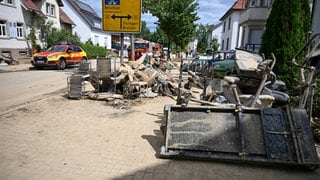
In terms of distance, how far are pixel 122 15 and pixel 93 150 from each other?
8024mm

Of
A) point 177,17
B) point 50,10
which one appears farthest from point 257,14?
point 50,10

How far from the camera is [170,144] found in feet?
14.7

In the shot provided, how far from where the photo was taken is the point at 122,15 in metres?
11.4

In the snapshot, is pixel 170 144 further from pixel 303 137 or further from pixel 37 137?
pixel 37 137

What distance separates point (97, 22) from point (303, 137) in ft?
160

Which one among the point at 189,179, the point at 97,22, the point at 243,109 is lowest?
the point at 189,179

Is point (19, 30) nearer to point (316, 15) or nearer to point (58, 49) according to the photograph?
point (58, 49)

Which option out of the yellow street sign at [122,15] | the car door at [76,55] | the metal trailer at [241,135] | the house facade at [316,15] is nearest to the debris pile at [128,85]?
the yellow street sign at [122,15]

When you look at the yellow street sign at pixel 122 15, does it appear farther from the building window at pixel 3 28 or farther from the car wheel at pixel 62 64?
the building window at pixel 3 28

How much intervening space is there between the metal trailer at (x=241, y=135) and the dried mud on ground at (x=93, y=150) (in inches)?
7.2

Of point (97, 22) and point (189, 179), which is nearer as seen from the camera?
point (189, 179)

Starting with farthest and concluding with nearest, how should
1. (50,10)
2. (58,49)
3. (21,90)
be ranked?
(50,10), (58,49), (21,90)

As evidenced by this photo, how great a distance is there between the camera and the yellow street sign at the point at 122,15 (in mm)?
11289

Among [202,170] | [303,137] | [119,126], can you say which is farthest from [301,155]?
[119,126]
